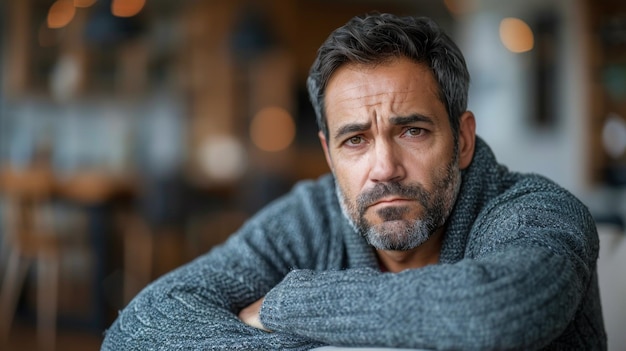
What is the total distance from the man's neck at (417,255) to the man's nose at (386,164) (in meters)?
0.22

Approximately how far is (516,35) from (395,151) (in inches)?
193

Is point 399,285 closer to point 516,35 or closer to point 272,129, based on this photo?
point 516,35

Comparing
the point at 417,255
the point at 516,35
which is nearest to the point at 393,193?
the point at 417,255

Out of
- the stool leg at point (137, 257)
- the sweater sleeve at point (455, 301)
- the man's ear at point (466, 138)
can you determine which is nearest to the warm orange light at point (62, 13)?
the stool leg at point (137, 257)

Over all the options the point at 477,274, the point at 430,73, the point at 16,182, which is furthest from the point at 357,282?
the point at 16,182

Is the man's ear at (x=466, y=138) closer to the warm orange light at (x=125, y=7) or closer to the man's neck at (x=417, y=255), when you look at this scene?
the man's neck at (x=417, y=255)

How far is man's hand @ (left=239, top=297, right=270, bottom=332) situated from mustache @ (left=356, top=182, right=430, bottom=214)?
0.91 feet

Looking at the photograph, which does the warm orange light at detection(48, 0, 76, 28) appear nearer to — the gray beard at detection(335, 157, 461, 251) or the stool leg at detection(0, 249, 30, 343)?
the stool leg at detection(0, 249, 30, 343)

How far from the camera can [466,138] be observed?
150 cm

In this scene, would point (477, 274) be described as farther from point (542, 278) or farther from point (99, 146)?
point (99, 146)

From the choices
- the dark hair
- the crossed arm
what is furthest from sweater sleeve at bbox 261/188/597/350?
the dark hair

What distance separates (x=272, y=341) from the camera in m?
1.16

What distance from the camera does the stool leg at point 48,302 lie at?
4188 mm

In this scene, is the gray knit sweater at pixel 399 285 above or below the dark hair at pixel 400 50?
below
